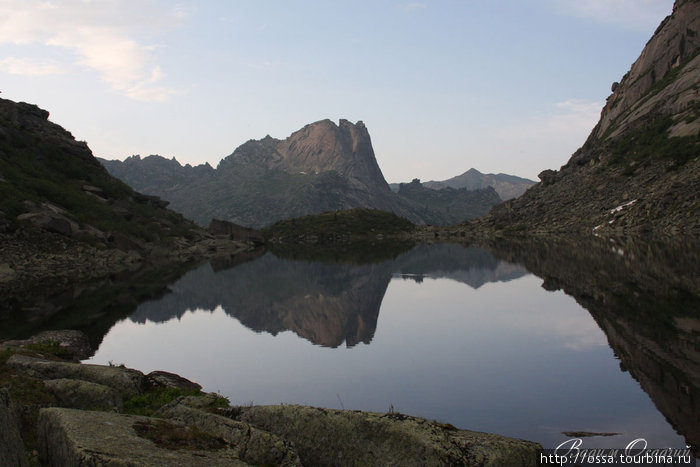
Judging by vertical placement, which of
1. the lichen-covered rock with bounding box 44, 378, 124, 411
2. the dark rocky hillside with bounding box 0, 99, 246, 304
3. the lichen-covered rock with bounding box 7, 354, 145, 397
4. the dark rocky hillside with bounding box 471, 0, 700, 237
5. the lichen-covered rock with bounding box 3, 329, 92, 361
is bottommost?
the lichen-covered rock with bounding box 44, 378, 124, 411

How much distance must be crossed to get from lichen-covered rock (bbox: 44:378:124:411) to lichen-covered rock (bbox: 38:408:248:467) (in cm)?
324

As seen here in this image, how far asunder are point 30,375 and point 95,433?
785 cm

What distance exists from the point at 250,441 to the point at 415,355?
574 inches

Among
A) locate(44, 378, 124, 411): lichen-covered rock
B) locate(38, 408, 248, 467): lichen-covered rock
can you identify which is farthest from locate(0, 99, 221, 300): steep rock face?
locate(38, 408, 248, 467): lichen-covered rock

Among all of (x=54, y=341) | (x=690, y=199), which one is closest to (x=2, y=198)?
(x=54, y=341)

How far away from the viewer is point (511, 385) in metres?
18.1

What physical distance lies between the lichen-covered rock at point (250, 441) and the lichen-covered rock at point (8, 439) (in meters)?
3.49

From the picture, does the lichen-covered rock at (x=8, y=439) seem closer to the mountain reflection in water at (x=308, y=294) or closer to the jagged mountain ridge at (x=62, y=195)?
the mountain reflection in water at (x=308, y=294)

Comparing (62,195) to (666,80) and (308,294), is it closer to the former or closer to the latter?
(308,294)

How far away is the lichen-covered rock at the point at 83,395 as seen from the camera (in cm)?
1234

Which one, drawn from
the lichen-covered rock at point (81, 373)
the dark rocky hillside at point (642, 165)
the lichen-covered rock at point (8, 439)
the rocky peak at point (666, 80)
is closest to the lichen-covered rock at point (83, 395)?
the lichen-covered rock at point (81, 373)

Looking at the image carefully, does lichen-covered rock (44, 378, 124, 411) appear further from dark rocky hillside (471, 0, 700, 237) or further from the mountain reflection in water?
dark rocky hillside (471, 0, 700, 237)

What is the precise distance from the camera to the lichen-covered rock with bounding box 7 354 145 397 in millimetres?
14680

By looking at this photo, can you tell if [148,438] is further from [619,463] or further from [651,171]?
[651,171]
